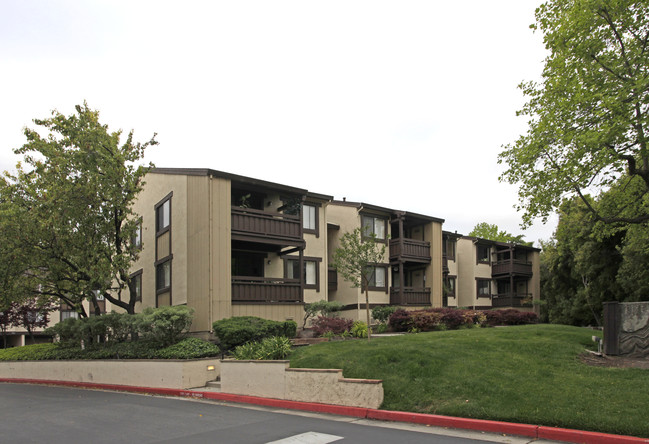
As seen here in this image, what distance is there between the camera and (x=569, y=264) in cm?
3719

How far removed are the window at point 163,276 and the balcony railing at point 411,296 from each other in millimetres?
14769

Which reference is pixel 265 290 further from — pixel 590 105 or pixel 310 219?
pixel 590 105

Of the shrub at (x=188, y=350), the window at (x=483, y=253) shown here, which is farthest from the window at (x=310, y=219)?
the window at (x=483, y=253)

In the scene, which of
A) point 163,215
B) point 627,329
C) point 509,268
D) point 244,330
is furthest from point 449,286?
point 627,329

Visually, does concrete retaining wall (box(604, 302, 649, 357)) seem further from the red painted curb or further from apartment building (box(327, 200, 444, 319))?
apartment building (box(327, 200, 444, 319))

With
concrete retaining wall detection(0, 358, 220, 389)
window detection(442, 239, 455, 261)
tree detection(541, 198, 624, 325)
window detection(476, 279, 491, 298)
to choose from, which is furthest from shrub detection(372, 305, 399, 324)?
window detection(476, 279, 491, 298)

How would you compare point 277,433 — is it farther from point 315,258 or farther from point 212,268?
point 315,258

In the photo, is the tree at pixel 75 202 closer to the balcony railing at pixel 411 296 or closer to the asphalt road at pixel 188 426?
the asphalt road at pixel 188 426

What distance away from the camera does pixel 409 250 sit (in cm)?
3312

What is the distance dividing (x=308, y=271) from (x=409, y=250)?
8.29 m

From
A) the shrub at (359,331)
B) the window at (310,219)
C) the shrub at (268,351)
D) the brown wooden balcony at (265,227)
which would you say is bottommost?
the shrub at (359,331)

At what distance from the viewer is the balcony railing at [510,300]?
4406 centimetres

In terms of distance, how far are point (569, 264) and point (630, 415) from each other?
103 feet

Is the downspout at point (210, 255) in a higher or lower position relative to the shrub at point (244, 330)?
higher
